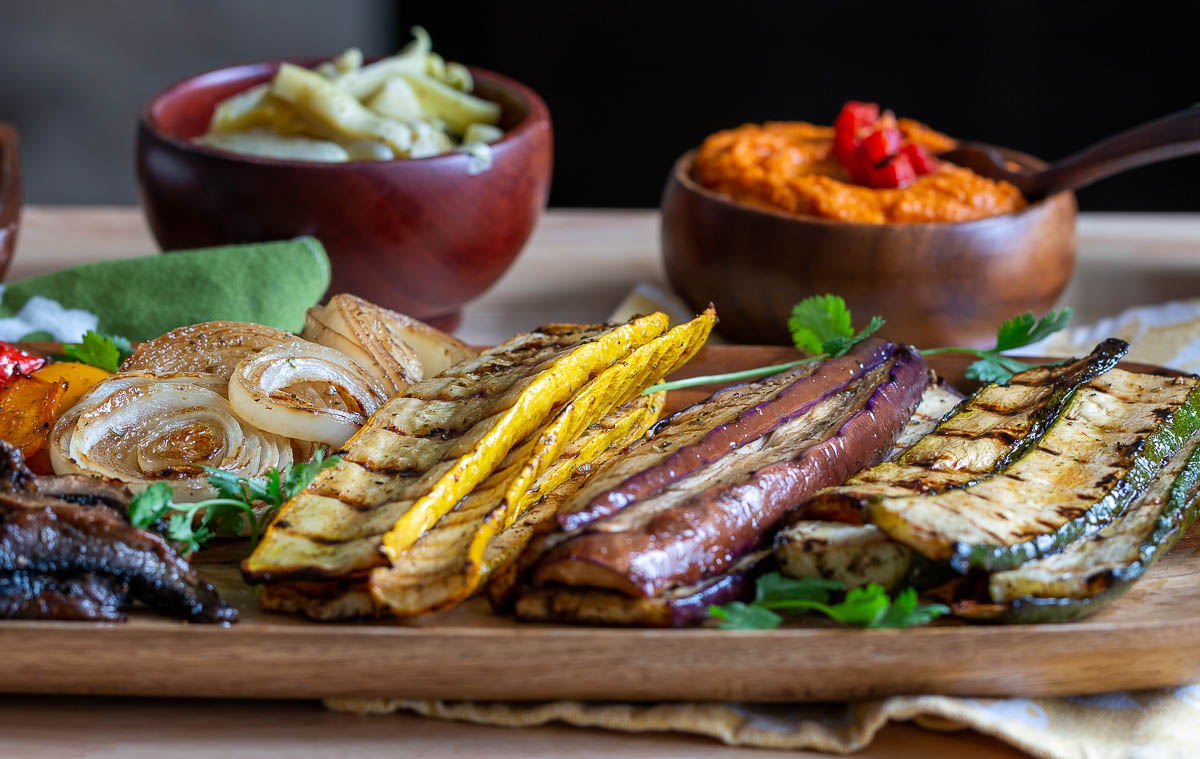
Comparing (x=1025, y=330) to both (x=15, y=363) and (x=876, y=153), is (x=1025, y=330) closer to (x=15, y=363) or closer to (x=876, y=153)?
(x=876, y=153)

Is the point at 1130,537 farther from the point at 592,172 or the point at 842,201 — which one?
the point at 592,172

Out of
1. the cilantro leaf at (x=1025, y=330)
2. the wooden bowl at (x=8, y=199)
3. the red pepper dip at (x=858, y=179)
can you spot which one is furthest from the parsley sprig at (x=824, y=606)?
the wooden bowl at (x=8, y=199)

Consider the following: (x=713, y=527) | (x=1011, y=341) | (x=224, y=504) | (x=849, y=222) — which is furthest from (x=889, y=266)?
(x=224, y=504)

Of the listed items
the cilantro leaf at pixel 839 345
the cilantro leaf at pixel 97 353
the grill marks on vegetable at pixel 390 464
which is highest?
the cilantro leaf at pixel 839 345

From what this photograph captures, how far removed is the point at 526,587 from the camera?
1623 millimetres

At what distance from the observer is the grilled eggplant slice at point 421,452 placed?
1629 mm

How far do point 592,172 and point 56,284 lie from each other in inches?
152

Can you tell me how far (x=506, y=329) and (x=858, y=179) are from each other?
3.62 feet

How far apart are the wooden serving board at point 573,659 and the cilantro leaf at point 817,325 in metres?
0.95

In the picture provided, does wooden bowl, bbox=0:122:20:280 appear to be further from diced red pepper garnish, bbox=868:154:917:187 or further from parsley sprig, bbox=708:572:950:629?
parsley sprig, bbox=708:572:950:629

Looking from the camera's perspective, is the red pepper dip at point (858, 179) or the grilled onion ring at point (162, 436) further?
the red pepper dip at point (858, 179)

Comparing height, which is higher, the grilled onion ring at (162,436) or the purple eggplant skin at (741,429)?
the purple eggplant skin at (741,429)

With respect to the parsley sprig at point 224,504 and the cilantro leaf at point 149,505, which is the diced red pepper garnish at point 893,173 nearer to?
the parsley sprig at point 224,504

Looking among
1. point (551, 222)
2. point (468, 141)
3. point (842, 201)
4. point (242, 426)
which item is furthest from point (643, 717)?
point (551, 222)
